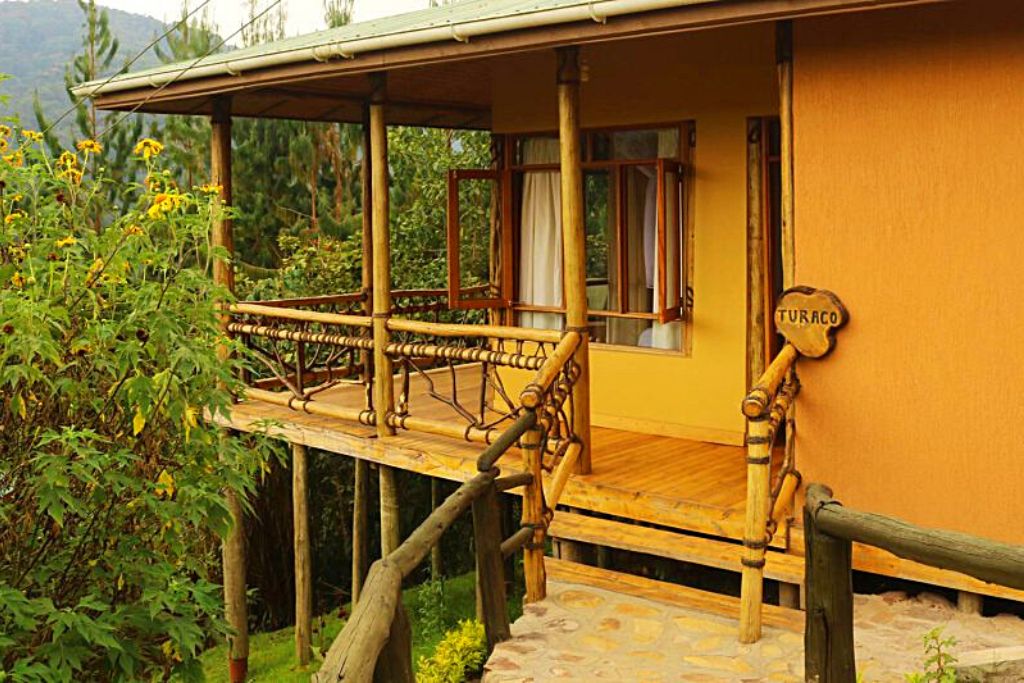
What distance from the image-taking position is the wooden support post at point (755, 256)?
26.0ft

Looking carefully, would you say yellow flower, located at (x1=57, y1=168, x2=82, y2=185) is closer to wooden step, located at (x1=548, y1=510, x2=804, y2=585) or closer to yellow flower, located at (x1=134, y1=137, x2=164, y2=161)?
yellow flower, located at (x1=134, y1=137, x2=164, y2=161)

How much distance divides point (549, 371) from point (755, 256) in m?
2.04

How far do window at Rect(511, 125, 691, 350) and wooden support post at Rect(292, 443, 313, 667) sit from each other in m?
2.17

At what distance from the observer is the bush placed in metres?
5.18

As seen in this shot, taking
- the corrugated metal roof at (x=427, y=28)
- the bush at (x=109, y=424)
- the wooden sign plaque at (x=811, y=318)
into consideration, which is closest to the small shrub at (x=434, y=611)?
the corrugated metal roof at (x=427, y=28)

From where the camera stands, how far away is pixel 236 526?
9758 millimetres

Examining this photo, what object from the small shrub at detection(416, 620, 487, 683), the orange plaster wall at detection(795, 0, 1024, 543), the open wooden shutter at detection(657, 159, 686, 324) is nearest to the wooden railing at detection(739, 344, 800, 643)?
the orange plaster wall at detection(795, 0, 1024, 543)

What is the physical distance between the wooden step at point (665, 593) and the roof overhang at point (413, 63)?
2744mm

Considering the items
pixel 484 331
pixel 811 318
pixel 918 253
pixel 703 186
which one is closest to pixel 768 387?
pixel 811 318

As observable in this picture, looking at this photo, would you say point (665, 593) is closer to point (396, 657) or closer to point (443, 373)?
point (396, 657)

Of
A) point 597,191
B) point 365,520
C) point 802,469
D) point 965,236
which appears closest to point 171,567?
point 802,469

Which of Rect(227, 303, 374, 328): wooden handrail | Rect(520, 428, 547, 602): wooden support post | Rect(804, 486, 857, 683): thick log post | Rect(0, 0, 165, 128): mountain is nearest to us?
Rect(804, 486, 857, 683): thick log post

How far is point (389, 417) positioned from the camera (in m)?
8.43

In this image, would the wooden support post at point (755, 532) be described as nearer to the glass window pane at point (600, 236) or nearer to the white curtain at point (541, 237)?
the glass window pane at point (600, 236)
